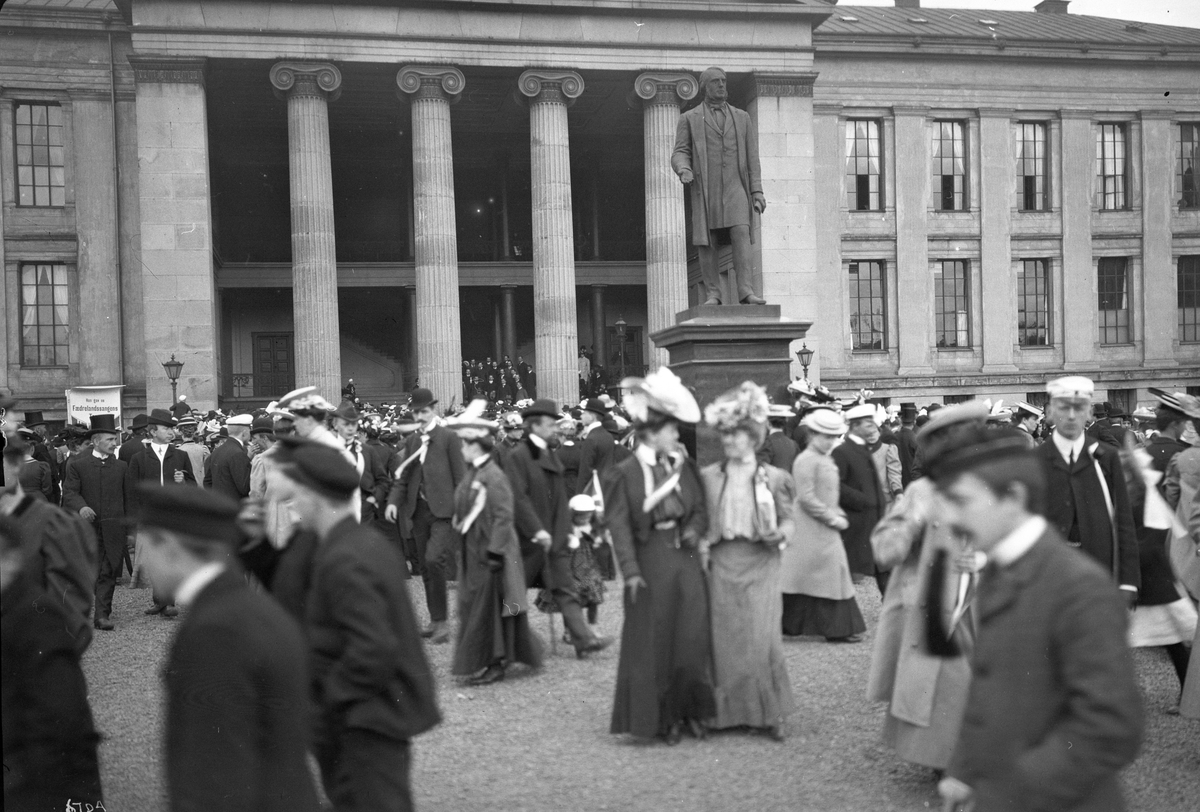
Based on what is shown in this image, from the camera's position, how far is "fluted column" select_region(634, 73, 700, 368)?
32.4 metres

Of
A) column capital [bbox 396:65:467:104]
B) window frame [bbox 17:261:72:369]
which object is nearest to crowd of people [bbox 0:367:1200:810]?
column capital [bbox 396:65:467:104]

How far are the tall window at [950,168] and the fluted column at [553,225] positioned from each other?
15.4 meters

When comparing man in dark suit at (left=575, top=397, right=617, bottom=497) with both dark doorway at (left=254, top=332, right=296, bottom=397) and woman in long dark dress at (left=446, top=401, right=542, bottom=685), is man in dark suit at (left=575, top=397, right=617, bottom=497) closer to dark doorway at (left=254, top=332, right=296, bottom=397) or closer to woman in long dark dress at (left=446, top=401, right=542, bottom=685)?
woman in long dark dress at (left=446, top=401, right=542, bottom=685)

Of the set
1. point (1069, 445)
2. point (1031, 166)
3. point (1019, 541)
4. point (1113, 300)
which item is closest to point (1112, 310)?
point (1113, 300)

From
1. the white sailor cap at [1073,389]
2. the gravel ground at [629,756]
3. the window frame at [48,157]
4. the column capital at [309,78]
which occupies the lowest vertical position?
the gravel ground at [629,756]

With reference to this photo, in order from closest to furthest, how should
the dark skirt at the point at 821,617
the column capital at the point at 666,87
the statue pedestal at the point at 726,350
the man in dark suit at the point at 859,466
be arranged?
the dark skirt at the point at 821,617, the man in dark suit at the point at 859,466, the statue pedestal at the point at 726,350, the column capital at the point at 666,87

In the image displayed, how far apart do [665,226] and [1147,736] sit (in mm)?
26847

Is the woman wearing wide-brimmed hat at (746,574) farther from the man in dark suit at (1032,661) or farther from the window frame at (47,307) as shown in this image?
the window frame at (47,307)

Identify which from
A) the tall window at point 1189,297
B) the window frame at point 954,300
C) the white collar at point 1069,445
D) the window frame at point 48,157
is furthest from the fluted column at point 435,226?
the tall window at point 1189,297

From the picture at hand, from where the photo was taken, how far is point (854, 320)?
132 ft

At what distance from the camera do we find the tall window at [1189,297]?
4269 centimetres

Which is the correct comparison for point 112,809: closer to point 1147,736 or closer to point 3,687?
point 3,687

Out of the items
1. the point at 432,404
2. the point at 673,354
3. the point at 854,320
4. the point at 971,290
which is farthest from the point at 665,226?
the point at 432,404

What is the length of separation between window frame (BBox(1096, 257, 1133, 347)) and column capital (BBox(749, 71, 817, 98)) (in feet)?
52.6
